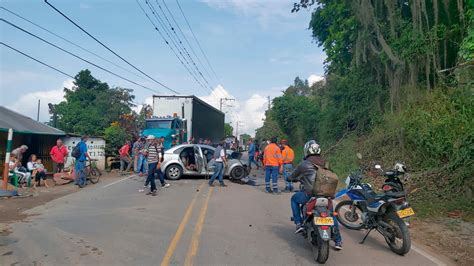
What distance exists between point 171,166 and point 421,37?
10.1 meters

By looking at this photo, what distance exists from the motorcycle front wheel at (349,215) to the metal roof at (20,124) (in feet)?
40.3

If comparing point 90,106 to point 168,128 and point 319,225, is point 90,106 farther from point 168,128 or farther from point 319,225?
point 319,225

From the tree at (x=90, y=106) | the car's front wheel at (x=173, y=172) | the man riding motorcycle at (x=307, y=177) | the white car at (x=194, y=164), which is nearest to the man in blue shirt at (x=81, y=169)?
the white car at (x=194, y=164)

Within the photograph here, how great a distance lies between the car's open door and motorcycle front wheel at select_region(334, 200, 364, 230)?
8.04m

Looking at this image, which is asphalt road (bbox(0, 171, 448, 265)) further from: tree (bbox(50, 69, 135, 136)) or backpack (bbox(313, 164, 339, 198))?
tree (bbox(50, 69, 135, 136))

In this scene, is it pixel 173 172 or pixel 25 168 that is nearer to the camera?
pixel 25 168

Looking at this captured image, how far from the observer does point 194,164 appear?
1576 centimetres

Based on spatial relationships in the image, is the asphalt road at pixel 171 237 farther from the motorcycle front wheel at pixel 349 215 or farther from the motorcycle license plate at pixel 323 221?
the motorcycle license plate at pixel 323 221

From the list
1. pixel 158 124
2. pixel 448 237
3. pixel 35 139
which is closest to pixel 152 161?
pixel 448 237

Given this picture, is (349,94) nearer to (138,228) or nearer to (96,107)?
(138,228)

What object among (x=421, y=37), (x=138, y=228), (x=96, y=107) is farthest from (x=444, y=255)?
(x=96, y=107)

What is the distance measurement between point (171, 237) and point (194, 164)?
899cm

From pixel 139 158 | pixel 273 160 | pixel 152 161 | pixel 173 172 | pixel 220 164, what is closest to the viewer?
pixel 152 161

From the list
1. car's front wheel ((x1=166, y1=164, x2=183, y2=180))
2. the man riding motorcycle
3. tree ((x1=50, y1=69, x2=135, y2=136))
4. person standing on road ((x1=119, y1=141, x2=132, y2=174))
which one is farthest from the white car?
tree ((x1=50, y1=69, x2=135, y2=136))
